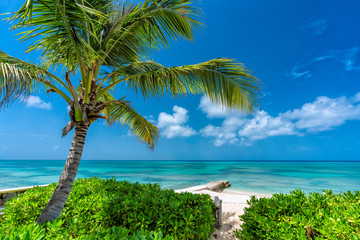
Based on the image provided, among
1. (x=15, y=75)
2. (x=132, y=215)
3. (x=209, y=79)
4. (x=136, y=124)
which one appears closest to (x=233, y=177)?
(x=136, y=124)

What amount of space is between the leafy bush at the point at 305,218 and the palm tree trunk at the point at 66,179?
3227 mm

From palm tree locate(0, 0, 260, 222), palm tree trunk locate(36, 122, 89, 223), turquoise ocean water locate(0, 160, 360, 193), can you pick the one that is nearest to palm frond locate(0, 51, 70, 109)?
palm tree locate(0, 0, 260, 222)

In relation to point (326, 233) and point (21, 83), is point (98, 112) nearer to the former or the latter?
point (21, 83)

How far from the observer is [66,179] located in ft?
11.0

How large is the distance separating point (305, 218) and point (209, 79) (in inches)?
120

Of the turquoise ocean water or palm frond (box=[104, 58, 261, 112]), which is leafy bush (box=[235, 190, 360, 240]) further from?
the turquoise ocean water

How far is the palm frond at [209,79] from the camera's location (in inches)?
158

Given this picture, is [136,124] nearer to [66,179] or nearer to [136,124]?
[136,124]

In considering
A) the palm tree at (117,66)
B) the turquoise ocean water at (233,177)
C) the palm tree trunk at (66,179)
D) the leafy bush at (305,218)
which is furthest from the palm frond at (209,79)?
the turquoise ocean water at (233,177)

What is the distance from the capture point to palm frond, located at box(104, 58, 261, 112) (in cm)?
403

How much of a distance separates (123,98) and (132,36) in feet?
4.90

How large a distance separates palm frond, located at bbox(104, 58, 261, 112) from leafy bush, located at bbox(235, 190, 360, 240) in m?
2.17

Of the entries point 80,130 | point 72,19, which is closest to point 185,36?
point 72,19

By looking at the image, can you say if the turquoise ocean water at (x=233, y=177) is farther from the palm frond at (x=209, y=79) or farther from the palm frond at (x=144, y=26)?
the palm frond at (x=144, y=26)
